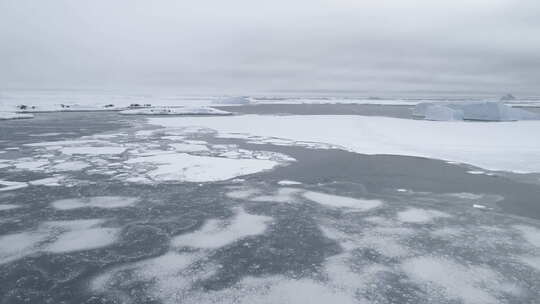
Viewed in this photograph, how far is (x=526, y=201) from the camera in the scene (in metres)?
6.30

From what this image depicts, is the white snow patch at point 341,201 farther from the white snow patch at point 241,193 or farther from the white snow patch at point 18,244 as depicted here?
the white snow patch at point 18,244

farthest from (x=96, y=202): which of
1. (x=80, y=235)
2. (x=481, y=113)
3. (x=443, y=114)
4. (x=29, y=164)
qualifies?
(x=481, y=113)

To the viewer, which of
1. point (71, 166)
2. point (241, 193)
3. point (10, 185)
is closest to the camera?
point (241, 193)

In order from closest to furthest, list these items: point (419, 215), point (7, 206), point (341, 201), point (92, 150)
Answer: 1. point (419, 215)
2. point (7, 206)
3. point (341, 201)
4. point (92, 150)

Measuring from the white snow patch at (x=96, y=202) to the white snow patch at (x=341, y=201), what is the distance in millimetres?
3008

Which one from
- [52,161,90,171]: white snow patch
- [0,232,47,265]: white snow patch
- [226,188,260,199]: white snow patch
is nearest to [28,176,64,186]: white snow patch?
[52,161,90,171]: white snow patch

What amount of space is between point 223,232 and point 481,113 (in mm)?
24761

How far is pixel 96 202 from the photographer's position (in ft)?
19.7

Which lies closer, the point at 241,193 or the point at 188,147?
the point at 241,193

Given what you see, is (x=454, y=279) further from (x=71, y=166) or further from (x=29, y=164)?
(x=29, y=164)

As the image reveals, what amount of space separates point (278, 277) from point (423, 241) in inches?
81.4

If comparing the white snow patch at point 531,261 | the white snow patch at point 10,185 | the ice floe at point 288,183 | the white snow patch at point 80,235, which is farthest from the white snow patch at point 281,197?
the white snow patch at point 10,185

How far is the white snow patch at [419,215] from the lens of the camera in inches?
212

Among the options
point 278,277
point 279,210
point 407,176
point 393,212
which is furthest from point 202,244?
point 407,176
